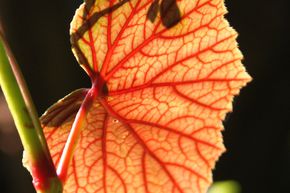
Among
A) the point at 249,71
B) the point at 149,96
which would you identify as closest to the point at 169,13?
the point at 149,96

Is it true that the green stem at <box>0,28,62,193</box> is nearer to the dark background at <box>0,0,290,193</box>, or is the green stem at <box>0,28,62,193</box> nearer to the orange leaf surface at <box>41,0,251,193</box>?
the orange leaf surface at <box>41,0,251,193</box>

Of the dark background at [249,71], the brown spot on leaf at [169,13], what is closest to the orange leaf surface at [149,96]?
the brown spot on leaf at [169,13]

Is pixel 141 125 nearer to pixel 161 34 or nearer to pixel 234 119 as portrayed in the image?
pixel 161 34

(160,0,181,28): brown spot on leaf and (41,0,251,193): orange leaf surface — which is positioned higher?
(160,0,181,28): brown spot on leaf

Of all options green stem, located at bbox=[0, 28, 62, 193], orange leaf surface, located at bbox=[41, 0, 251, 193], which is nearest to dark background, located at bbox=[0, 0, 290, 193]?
orange leaf surface, located at bbox=[41, 0, 251, 193]

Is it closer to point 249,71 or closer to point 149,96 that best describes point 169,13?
point 149,96
